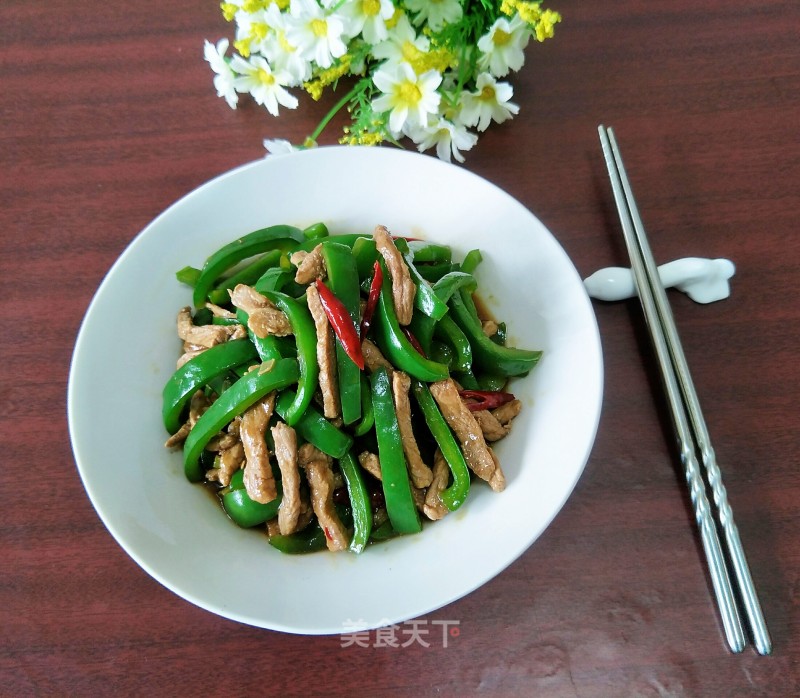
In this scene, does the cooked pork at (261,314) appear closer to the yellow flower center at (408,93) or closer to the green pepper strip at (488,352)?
the green pepper strip at (488,352)

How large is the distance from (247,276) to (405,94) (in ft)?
2.34

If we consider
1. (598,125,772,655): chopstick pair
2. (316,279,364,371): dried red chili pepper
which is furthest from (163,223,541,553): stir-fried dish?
(598,125,772,655): chopstick pair

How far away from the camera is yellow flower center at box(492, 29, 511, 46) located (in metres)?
1.67

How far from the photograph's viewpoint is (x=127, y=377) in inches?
59.1

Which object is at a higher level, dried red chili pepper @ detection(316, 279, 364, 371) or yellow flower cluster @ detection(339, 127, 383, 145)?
yellow flower cluster @ detection(339, 127, 383, 145)

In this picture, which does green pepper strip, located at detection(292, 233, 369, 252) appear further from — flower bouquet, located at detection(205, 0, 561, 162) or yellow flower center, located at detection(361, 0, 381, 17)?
yellow flower center, located at detection(361, 0, 381, 17)

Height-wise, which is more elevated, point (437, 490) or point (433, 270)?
point (433, 270)

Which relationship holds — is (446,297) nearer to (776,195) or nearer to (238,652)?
(238,652)

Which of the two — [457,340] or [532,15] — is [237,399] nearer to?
[457,340]

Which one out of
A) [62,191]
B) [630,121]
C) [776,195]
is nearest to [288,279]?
[62,191]

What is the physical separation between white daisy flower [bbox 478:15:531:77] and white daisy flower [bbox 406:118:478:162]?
0.68 feet

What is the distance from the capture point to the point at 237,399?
1.38 metres

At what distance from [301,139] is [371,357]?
1.08m

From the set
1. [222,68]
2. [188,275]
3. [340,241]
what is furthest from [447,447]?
[222,68]
